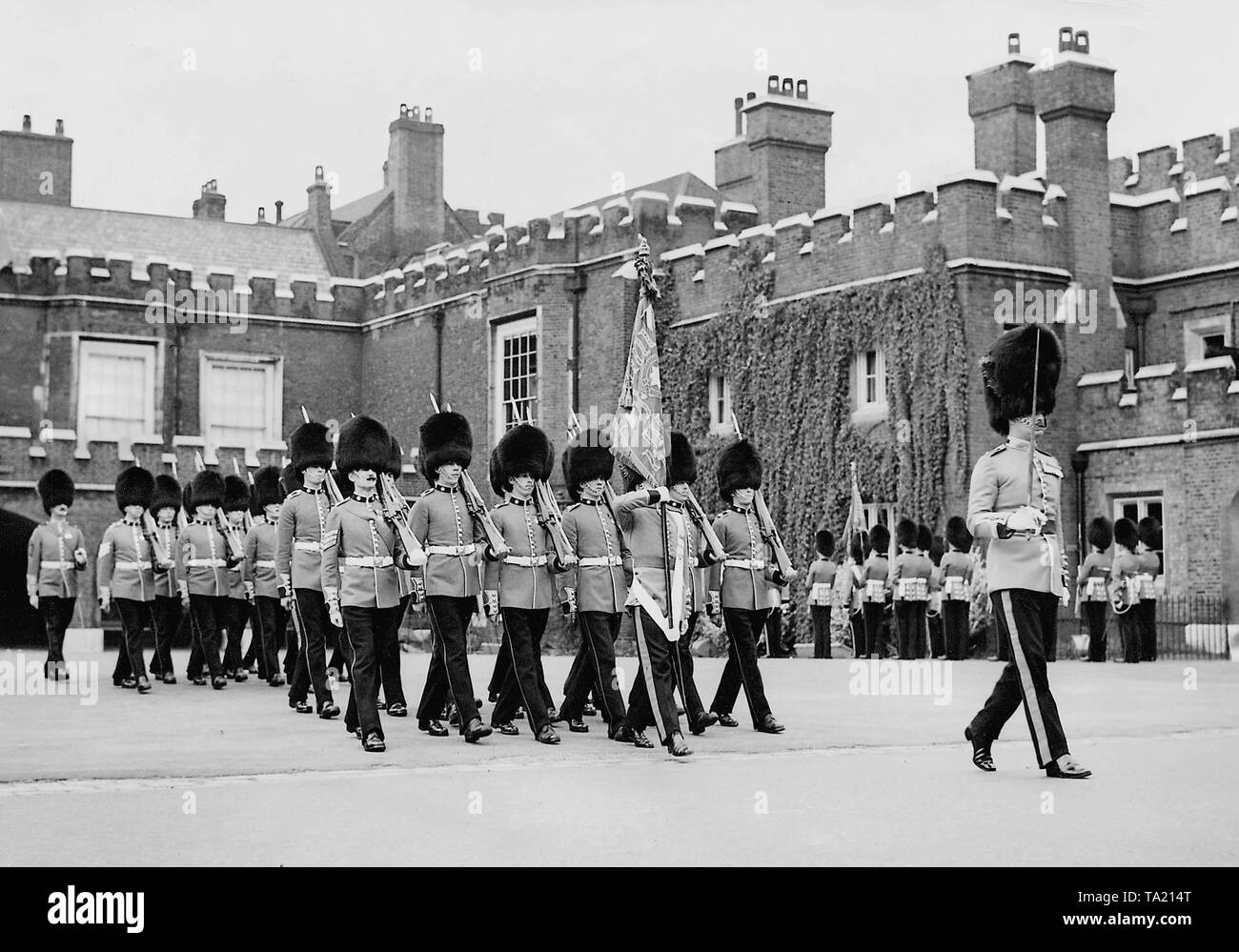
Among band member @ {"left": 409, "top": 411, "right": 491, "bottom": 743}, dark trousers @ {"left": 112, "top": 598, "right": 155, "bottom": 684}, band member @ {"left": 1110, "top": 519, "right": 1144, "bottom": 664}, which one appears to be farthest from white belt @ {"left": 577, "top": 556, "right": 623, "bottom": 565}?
band member @ {"left": 1110, "top": 519, "right": 1144, "bottom": 664}

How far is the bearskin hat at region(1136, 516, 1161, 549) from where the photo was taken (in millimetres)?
20281

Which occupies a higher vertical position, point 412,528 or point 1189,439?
point 1189,439

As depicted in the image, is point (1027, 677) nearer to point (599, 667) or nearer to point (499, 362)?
point (599, 667)

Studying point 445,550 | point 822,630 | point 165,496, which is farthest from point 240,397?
point 445,550

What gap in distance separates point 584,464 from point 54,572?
266 inches

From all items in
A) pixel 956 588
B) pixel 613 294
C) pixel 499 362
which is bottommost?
pixel 956 588

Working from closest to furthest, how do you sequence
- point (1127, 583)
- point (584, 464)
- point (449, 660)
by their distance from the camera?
1. point (449, 660)
2. point (584, 464)
3. point (1127, 583)

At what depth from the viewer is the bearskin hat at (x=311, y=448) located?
13625mm

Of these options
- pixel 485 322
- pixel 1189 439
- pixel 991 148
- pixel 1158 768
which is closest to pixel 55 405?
pixel 485 322

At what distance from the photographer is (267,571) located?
50.3 feet

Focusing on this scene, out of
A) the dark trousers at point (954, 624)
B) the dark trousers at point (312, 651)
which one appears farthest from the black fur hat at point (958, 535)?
the dark trousers at point (312, 651)
